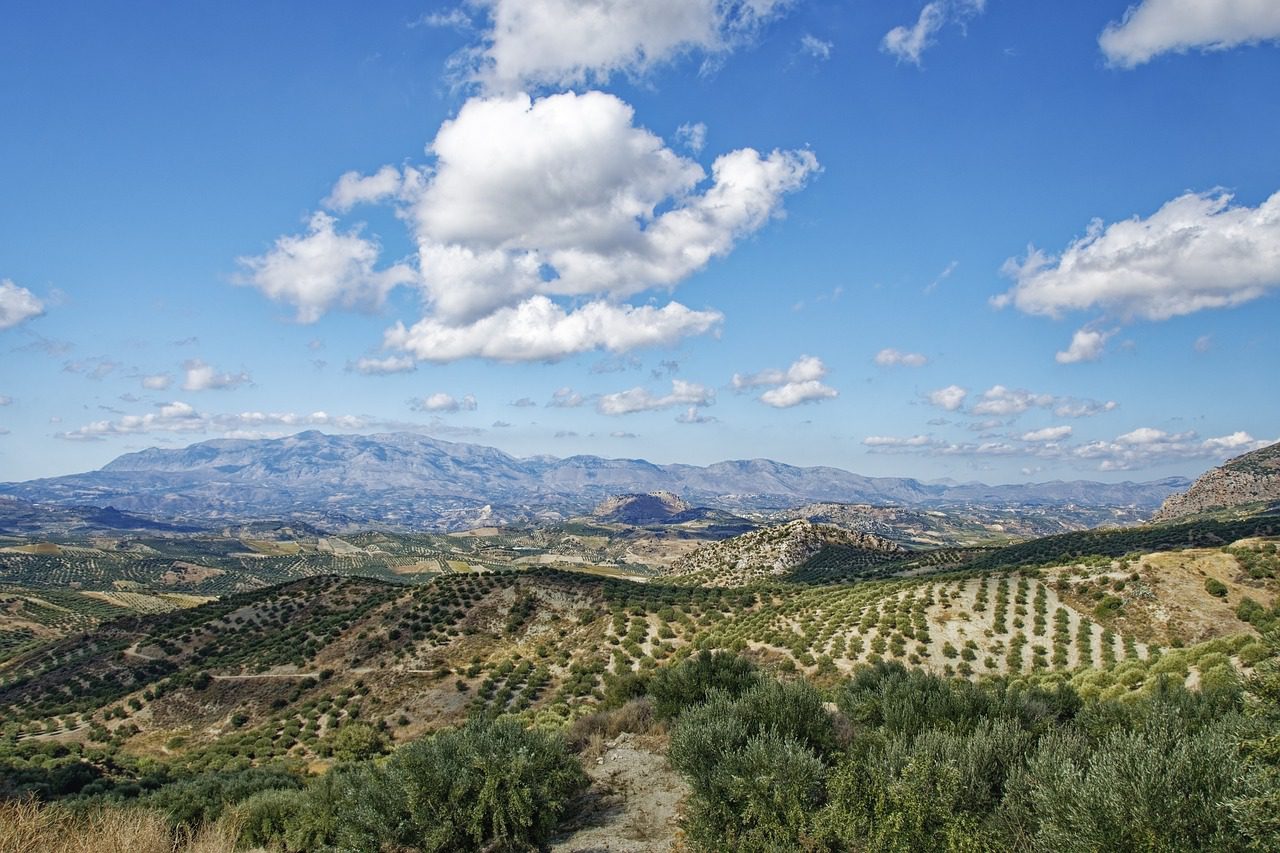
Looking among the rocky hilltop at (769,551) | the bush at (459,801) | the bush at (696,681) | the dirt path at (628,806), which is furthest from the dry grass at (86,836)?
the rocky hilltop at (769,551)

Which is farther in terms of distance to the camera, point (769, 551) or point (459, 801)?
point (769, 551)

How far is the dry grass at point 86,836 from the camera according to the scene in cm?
925

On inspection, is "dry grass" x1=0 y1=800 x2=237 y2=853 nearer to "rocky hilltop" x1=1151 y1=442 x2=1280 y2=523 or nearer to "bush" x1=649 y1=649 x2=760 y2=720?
"bush" x1=649 y1=649 x2=760 y2=720

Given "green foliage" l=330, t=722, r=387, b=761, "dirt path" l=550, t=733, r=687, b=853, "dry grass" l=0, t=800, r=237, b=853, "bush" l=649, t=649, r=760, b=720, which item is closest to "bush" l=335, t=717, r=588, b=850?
"dirt path" l=550, t=733, r=687, b=853

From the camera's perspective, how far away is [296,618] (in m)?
56.2

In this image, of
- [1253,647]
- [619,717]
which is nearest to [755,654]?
[619,717]

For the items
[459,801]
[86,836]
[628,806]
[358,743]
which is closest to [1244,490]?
[358,743]

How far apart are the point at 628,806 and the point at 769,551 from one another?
79.3 metres

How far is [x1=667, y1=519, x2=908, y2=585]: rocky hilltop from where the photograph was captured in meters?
83.5

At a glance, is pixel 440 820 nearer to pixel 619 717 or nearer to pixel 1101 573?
pixel 619 717

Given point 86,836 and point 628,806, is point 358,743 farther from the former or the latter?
point 628,806

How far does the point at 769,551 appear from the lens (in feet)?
291

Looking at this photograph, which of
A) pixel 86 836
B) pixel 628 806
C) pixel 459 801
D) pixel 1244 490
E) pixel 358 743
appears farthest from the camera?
pixel 1244 490

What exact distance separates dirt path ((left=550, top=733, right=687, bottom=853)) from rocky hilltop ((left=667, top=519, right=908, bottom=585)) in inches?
2564
